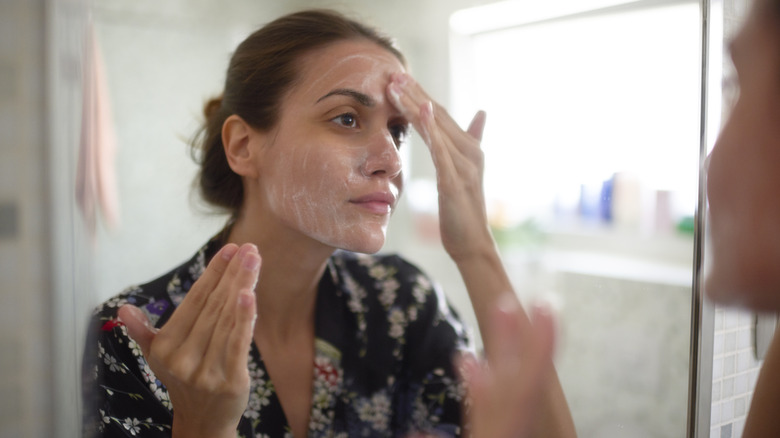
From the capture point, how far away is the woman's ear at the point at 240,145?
28.8 inches

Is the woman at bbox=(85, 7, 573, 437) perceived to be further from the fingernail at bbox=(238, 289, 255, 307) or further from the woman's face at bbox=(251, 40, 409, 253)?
the fingernail at bbox=(238, 289, 255, 307)

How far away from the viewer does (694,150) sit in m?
0.72

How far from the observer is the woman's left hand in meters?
0.74

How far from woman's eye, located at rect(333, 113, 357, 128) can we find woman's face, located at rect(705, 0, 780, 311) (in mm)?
397

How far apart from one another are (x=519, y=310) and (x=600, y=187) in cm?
29

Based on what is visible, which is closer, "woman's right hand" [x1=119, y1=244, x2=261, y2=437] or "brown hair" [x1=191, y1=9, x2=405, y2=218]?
"woman's right hand" [x1=119, y1=244, x2=261, y2=437]

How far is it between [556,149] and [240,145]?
520 mm

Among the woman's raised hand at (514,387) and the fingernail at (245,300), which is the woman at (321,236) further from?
the fingernail at (245,300)

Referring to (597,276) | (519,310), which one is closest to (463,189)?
(519,310)

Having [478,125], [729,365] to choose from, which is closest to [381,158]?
[478,125]

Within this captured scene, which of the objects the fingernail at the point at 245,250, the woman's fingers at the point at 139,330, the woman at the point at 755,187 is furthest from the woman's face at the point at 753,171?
the woman's fingers at the point at 139,330

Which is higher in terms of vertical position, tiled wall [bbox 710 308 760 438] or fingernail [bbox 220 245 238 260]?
fingernail [bbox 220 245 238 260]

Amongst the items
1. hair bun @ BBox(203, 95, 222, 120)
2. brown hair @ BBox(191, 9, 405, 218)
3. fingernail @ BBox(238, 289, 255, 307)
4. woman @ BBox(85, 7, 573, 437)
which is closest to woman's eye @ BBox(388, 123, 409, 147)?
woman @ BBox(85, 7, 573, 437)

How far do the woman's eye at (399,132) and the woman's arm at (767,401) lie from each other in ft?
1.53
